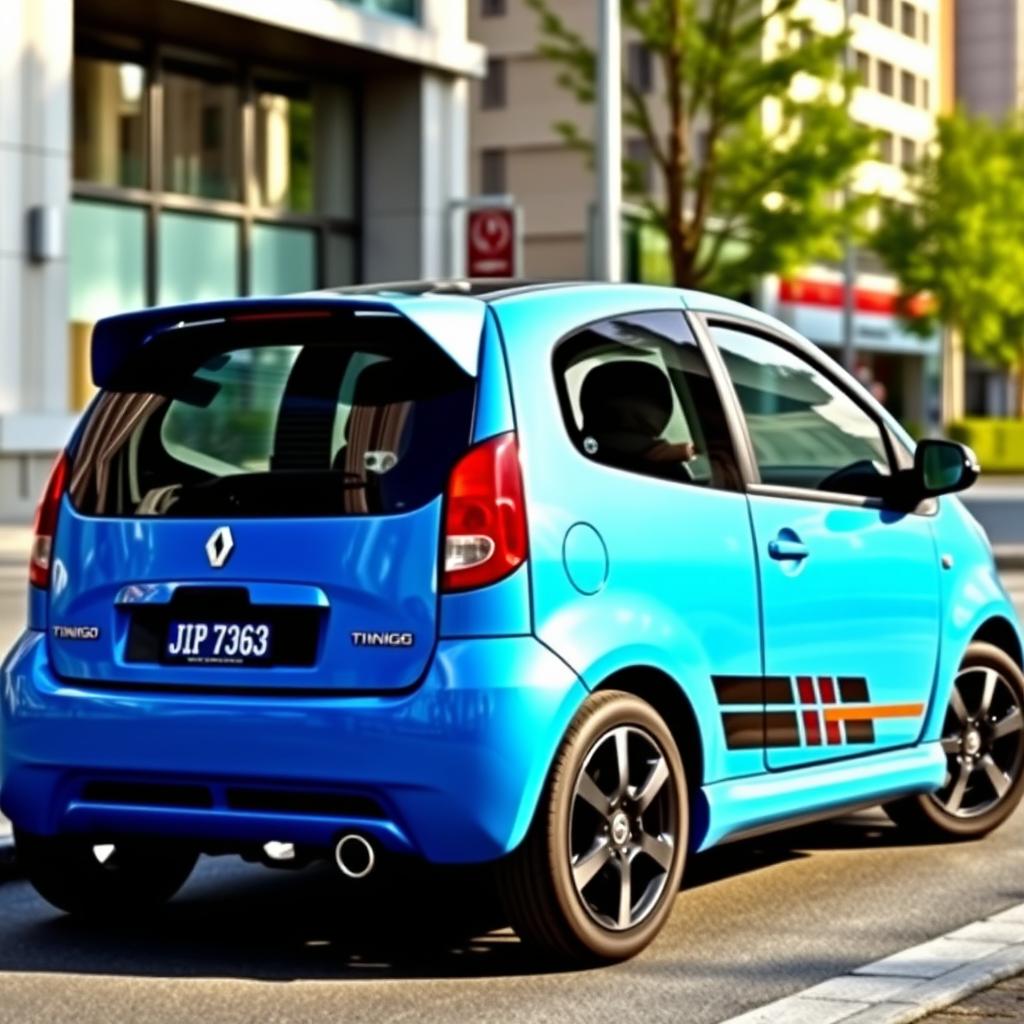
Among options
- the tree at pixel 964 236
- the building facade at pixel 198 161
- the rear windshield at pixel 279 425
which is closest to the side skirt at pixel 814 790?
the rear windshield at pixel 279 425

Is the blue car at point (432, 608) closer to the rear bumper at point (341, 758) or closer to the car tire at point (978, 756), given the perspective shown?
the rear bumper at point (341, 758)

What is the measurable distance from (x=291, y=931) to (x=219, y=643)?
3.00 feet

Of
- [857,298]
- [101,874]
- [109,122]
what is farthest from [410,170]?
[857,298]

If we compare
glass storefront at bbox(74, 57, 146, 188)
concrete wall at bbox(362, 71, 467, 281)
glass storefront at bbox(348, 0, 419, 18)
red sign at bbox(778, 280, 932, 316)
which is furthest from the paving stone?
red sign at bbox(778, 280, 932, 316)

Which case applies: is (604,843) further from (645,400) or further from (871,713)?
(871,713)

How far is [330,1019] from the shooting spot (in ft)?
18.1

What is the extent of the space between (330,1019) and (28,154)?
82.0 ft

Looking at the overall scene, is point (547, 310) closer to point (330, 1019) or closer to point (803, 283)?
point (330, 1019)

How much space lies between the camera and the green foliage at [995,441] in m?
59.1

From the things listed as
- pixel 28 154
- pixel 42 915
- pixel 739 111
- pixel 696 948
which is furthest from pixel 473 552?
pixel 739 111

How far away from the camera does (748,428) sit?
6961 millimetres

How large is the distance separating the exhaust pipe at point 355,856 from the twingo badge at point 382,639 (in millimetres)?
431

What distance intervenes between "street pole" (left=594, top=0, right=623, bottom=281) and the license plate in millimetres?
17515

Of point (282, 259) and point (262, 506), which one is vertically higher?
point (282, 259)
